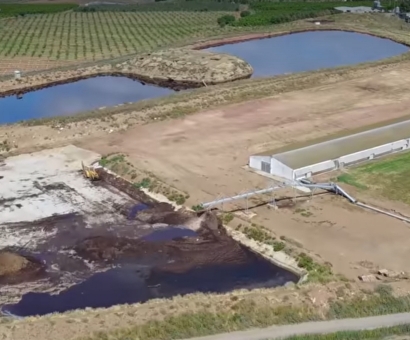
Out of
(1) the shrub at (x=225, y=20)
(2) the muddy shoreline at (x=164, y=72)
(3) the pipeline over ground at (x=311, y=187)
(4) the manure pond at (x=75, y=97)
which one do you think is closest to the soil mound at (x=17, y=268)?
(3) the pipeline over ground at (x=311, y=187)

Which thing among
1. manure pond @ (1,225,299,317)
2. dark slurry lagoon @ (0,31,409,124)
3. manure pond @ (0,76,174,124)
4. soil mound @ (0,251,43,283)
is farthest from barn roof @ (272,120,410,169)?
manure pond @ (0,76,174,124)

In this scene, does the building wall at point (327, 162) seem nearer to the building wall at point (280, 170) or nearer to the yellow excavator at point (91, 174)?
the building wall at point (280, 170)

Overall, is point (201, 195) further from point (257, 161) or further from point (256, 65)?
point (256, 65)

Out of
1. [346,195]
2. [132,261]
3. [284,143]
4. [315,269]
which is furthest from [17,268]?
[284,143]

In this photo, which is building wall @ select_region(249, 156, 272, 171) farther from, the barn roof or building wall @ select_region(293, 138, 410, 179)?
building wall @ select_region(293, 138, 410, 179)

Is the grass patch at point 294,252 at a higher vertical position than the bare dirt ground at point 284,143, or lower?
lower

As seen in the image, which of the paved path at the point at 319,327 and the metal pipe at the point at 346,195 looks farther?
the metal pipe at the point at 346,195

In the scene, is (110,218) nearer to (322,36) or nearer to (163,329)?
(163,329)
